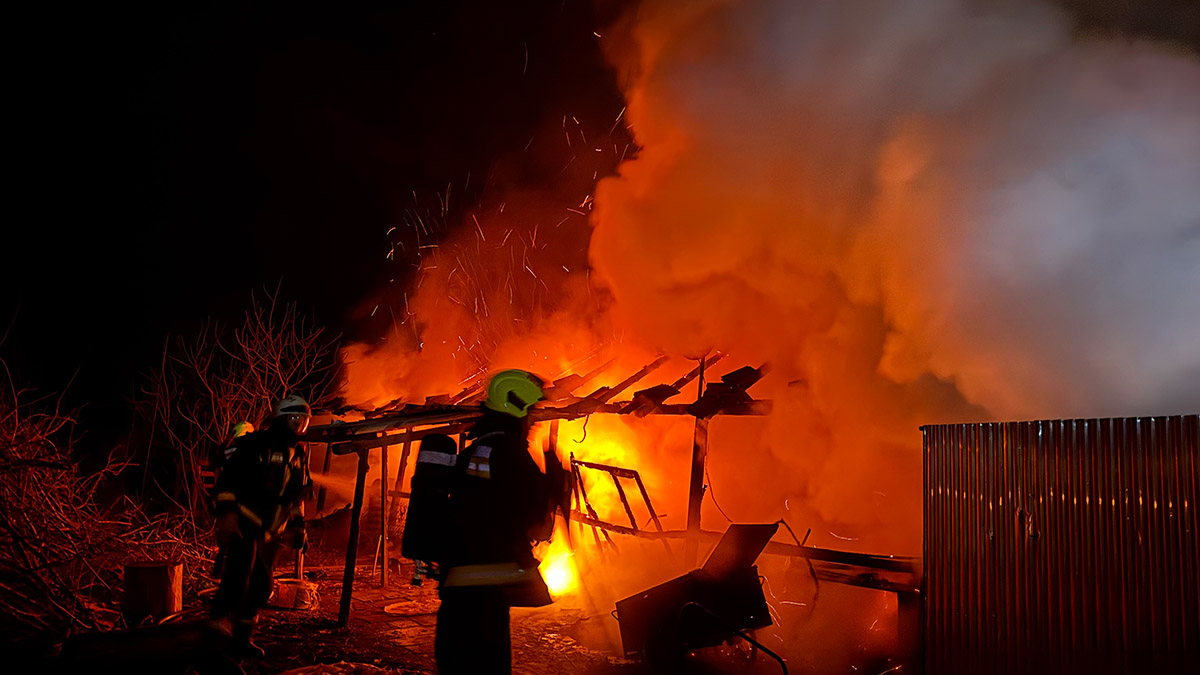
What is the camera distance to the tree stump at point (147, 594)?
8195 mm

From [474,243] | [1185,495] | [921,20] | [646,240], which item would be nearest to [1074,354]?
[1185,495]

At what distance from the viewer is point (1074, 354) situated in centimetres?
838

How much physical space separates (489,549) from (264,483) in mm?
3431

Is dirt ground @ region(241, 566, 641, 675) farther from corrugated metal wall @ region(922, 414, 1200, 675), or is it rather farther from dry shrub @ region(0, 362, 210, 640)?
corrugated metal wall @ region(922, 414, 1200, 675)

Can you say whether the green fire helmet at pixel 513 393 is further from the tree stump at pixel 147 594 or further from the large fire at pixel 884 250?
the tree stump at pixel 147 594

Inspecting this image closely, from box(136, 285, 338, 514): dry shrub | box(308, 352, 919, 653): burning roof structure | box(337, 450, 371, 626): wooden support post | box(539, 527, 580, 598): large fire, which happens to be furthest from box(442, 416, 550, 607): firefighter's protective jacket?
box(136, 285, 338, 514): dry shrub

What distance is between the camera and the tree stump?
8.20m

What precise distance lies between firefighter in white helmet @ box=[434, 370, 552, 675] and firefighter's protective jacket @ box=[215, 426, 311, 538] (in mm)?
3069

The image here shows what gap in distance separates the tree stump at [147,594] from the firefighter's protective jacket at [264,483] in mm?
2210

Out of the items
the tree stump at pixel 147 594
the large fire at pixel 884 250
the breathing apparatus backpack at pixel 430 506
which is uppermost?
the large fire at pixel 884 250

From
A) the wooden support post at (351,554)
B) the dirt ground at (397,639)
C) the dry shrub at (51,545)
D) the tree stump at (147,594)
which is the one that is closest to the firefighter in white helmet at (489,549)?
the dirt ground at (397,639)

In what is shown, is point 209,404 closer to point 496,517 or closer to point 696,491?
point 696,491

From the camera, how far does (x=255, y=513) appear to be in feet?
22.4

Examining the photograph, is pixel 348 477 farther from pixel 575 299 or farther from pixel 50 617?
pixel 50 617
